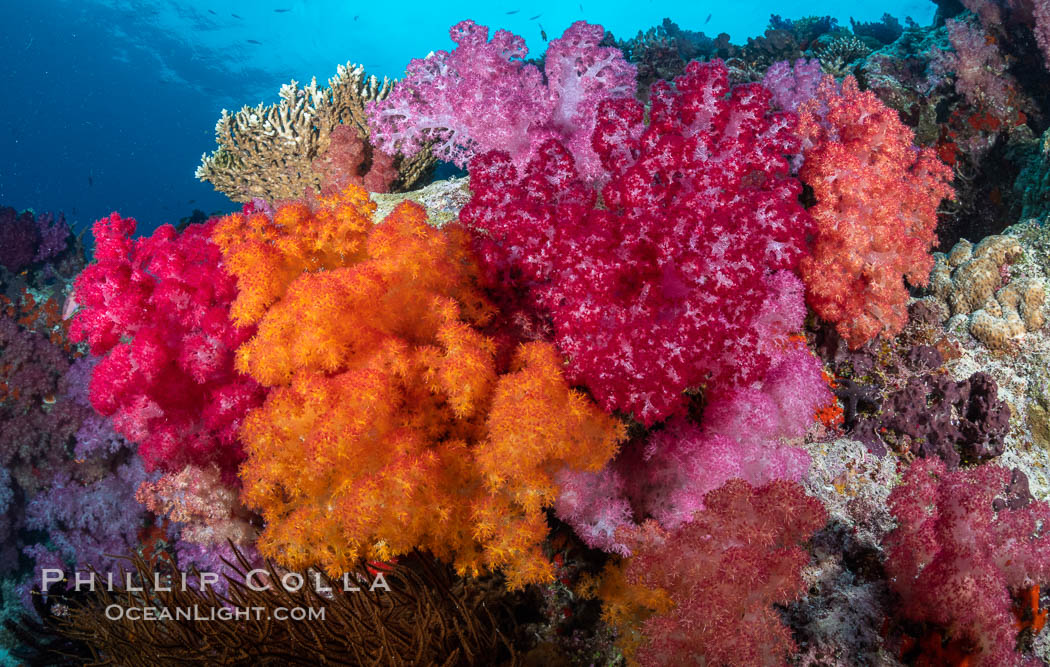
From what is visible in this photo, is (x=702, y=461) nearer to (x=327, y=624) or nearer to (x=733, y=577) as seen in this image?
(x=733, y=577)

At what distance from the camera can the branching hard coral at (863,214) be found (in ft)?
11.4

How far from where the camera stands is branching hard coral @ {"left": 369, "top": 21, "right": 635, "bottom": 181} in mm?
3891

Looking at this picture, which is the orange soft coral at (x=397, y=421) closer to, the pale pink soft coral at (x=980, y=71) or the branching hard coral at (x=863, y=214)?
the branching hard coral at (x=863, y=214)

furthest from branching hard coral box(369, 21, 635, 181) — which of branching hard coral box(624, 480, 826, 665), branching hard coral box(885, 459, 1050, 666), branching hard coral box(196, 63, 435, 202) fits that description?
A: branching hard coral box(885, 459, 1050, 666)

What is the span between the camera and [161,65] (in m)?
61.3

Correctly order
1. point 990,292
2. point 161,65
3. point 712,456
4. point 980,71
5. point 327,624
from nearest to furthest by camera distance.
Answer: point 327,624
point 712,456
point 990,292
point 980,71
point 161,65

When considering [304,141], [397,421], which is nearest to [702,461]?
[397,421]

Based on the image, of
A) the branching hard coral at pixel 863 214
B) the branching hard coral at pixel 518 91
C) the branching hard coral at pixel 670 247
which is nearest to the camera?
the branching hard coral at pixel 670 247

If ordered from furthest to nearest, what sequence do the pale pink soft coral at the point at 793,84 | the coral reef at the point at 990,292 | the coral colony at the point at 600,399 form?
the pale pink soft coral at the point at 793,84
the coral reef at the point at 990,292
the coral colony at the point at 600,399

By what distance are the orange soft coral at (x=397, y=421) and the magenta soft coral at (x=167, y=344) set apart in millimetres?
401

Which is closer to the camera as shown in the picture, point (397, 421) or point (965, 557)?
point (965, 557)

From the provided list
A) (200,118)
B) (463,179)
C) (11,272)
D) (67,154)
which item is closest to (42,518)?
(11,272)

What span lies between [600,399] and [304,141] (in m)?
5.64

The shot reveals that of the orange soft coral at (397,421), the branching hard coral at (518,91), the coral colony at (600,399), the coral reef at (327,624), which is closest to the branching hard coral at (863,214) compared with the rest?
the coral colony at (600,399)
